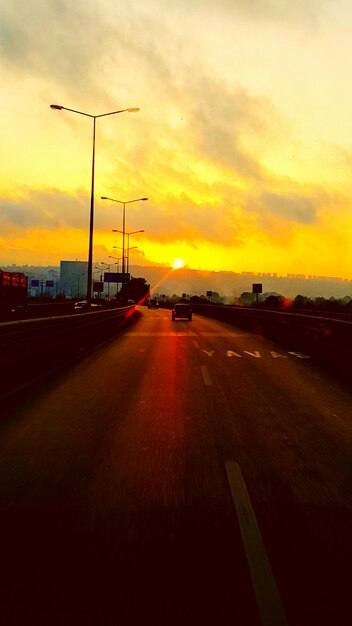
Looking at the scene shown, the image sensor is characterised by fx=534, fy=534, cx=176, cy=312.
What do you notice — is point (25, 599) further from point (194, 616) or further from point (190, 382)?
point (190, 382)

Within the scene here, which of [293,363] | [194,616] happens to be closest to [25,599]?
[194,616]

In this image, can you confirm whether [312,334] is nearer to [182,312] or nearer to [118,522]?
[118,522]

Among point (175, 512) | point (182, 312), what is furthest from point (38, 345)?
point (182, 312)

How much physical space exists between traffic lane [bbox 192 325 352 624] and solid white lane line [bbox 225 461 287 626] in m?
0.06

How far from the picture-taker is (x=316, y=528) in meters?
3.87

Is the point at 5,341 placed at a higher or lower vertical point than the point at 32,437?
higher

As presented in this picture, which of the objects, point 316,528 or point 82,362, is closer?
point 316,528

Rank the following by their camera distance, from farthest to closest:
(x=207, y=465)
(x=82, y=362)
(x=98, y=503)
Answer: (x=82, y=362) → (x=207, y=465) → (x=98, y=503)

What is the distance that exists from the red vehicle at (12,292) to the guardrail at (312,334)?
17.2 meters

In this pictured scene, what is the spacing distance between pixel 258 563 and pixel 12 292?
38.4 m

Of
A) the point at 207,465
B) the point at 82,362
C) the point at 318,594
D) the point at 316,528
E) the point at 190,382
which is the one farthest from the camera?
the point at 82,362

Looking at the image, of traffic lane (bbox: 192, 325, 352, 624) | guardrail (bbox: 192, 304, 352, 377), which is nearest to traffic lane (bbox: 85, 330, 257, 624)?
traffic lane (bbox: 192, 325, 352, 624)

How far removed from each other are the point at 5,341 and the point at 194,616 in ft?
23.9

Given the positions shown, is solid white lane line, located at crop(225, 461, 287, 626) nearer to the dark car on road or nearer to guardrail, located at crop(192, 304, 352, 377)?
guardrail, located at crop(192, 304, 352, 377)
